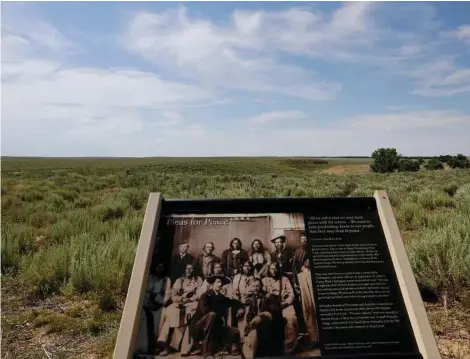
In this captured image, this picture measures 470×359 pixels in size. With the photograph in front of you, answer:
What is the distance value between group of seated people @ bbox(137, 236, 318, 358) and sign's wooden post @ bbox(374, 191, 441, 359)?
663 millimetres

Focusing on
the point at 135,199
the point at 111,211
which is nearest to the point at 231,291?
the point at 111,211

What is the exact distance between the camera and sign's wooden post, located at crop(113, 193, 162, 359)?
8.86 ft

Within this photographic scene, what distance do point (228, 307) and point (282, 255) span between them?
1.82 feet

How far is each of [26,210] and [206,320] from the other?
10641 millimetres

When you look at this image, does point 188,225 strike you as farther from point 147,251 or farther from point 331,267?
point 331,267

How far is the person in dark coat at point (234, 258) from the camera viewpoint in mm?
3059

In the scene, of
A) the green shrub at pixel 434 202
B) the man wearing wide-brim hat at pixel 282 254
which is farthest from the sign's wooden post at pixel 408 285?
the green shrub at pixel 434 202

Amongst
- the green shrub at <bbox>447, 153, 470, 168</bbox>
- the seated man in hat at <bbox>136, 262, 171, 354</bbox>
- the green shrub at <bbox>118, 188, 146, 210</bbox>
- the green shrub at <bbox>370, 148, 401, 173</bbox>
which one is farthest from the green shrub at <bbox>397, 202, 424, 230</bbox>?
the green shrub at <bbox>447, 153, 470, 168</bbox>

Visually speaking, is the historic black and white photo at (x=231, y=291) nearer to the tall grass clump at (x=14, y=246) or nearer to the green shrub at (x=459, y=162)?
the tall grass clump at (x=14, y=246)

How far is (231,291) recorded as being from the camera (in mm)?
2969

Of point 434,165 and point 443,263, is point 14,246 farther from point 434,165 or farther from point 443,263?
point 434,165

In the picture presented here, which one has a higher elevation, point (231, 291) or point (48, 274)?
point (231, 291)

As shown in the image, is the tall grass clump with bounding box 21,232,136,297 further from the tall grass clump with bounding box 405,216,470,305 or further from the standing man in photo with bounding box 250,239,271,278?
the tall grass clump with bounding box 405,216,470,305

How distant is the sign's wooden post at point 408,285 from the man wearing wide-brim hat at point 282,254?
0.78 meters
